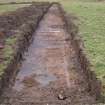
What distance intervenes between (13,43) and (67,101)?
210 inches

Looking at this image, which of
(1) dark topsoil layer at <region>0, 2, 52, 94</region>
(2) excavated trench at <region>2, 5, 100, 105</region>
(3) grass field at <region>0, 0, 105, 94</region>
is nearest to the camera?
(2) excavated trench at <region>2, 5, 100, 105</region>

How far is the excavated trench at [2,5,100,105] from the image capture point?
9.12 metres

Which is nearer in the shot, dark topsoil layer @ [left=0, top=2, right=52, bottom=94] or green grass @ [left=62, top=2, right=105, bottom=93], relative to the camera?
green grass @ [left=62, top=2, right=105, bottom=93]

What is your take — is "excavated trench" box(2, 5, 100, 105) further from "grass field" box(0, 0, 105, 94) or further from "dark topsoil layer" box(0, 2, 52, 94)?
"grass field" box(0, 0, 105, 94)

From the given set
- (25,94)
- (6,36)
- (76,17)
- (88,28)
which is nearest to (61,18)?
(76,17)

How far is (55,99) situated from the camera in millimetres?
9211

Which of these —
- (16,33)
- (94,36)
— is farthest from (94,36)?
(16,33)

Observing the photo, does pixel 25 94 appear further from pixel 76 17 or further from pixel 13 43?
pixel 76 17

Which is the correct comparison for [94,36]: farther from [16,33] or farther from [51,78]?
[51,78]

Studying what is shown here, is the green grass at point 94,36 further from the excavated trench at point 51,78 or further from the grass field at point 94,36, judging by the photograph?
the excavated trench at point 51,78

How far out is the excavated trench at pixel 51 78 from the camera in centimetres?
912

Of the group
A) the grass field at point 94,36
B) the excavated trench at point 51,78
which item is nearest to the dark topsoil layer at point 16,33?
the excavated trench at point 51,78

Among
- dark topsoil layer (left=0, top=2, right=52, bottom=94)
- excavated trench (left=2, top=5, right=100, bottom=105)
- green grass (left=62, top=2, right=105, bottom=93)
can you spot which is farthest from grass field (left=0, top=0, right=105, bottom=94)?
dark topsoil layer (left=0, top=2, right=52, bottom=94)

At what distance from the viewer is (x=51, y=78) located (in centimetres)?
1114
